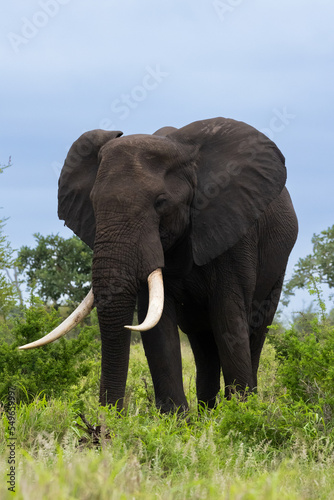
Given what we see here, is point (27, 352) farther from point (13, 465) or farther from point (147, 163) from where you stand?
point (13, 465)

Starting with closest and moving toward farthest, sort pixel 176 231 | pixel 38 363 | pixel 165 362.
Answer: pixel 176 231, pixel 165 362, pixel 38 363

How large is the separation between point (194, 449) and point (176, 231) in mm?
2671

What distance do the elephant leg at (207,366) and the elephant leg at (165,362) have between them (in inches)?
59.7

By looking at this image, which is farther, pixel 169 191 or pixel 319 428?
pixel 169 191

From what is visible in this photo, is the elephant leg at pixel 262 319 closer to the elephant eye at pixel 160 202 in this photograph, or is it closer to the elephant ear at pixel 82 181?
the elephant ear at pixel 82 181

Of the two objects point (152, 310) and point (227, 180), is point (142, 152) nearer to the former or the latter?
point (227, 180)

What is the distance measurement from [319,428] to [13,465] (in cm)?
287

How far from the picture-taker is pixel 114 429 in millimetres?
5578

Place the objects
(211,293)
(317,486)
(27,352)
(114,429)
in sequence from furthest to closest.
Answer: (27,352) → (211,293) → (114,429) → (317,486)

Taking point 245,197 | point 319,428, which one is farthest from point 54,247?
point 319,428

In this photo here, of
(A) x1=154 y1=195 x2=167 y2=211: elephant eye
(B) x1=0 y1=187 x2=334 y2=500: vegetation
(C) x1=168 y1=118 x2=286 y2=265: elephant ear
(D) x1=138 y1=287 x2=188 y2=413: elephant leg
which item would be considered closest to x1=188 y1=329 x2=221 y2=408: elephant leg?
(B) x1=0 y1=187 x2=334 y2=500: vegetation

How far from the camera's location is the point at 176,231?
23.1 ft

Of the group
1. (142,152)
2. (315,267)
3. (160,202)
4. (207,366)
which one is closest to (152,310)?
(160,202)

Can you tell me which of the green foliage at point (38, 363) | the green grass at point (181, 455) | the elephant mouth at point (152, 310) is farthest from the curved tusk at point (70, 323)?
the green foliage at point (38, 363)
